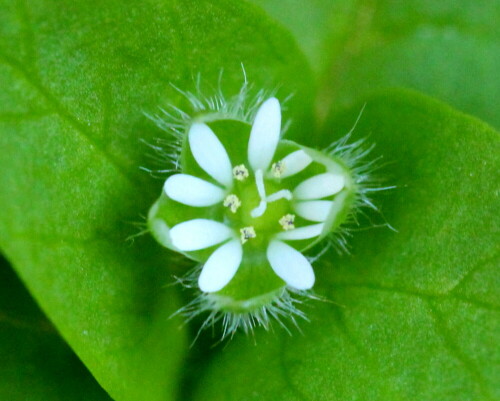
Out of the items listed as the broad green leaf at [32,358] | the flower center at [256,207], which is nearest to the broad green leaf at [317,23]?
the flower center at [256,207]

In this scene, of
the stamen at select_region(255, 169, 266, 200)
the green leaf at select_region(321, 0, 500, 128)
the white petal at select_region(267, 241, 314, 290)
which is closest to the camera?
the white petal at select_region(267, 241, 314, 290)

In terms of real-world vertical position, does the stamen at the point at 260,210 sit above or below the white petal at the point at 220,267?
above

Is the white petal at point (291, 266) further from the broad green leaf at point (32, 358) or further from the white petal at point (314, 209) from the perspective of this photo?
the broad green leaf at point (32, 358)

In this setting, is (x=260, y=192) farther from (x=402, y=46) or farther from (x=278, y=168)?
(x=402, y=46)

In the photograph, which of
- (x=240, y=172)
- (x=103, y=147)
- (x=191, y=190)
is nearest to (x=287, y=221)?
(x=240, y=172)

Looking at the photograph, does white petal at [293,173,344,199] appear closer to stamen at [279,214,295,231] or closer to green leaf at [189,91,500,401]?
stamen at [279,214,295,231]

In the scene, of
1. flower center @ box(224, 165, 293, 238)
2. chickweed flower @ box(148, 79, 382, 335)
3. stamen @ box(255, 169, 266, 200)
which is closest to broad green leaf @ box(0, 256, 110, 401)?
chickweed flower @ box(148, 79, 382, 335)

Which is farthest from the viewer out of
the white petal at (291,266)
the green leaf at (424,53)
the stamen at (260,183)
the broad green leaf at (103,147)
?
the green leaf at (424,53)
